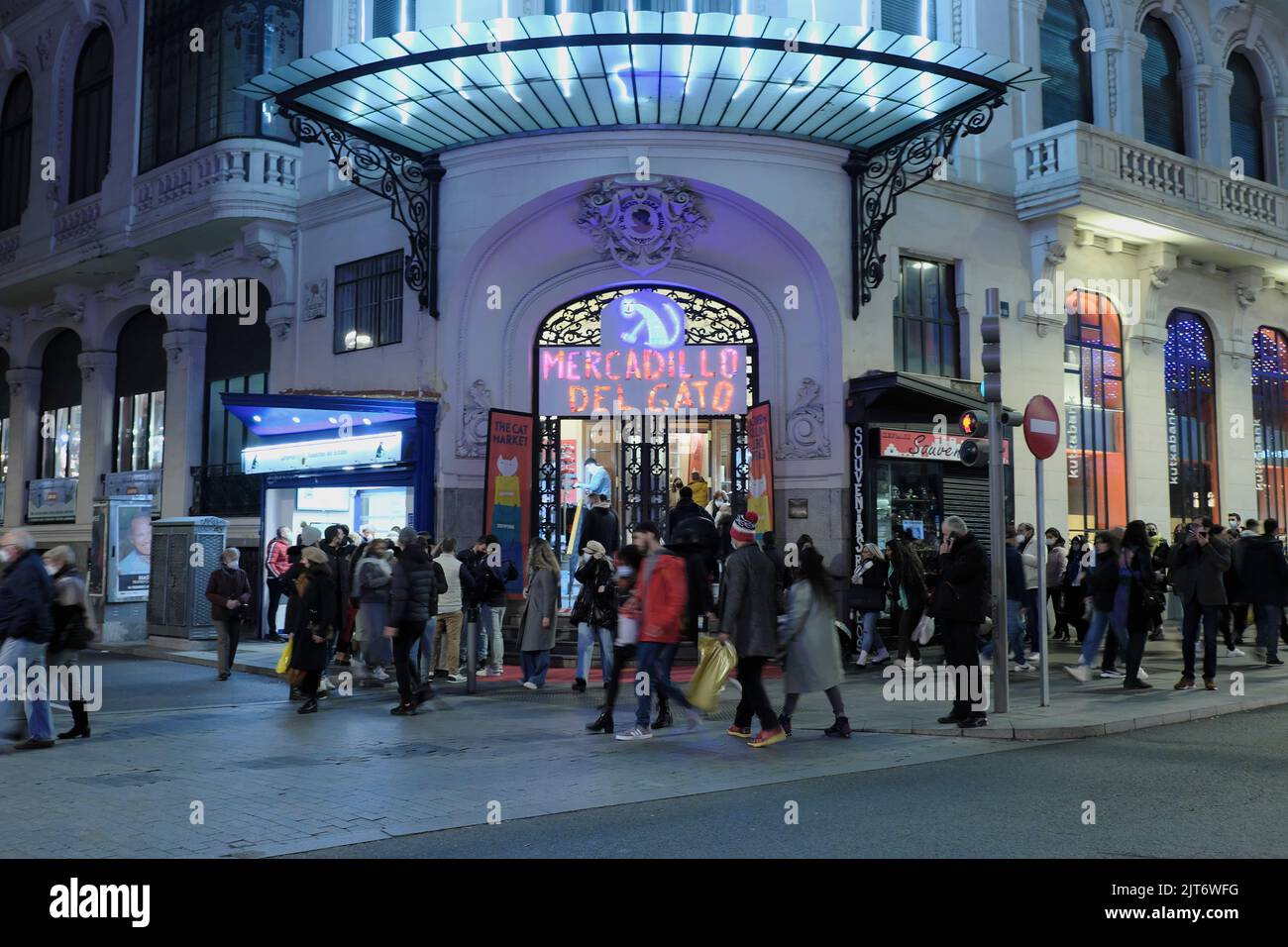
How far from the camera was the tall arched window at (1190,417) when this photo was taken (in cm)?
2067

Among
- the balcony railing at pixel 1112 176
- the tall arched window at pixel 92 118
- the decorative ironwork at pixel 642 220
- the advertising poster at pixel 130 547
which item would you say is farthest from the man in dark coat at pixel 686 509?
the tall arched window at pixel 92 118

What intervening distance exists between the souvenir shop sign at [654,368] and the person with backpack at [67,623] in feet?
27.9

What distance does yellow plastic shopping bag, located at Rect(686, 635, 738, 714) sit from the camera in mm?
9789

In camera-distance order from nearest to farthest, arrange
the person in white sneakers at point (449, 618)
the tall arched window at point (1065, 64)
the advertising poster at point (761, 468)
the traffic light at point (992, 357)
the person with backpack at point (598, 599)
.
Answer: the traffic light at point (992, 357), the person with backpack at point (598, 599), the person in white sneakers at point (449, 618), the advertising poster at point (761, 468), the tall arched window at point (1065, 64)

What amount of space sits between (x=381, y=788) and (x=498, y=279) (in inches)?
425

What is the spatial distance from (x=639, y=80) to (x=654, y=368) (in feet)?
14.0

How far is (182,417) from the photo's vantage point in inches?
845

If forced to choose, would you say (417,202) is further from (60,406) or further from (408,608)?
(60,406)

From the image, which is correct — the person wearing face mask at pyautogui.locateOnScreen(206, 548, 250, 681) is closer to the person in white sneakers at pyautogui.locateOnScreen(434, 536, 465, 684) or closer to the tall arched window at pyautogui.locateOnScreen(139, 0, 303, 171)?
the person in white sneakers at pyautogui.locateOnScreen(434, 536, 465, 684)

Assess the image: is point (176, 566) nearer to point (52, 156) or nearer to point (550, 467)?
point (550, 467)

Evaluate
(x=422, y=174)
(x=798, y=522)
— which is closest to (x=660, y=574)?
(x=798, y=522)

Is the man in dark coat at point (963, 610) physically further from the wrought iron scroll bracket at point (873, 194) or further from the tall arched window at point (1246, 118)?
the tall arched window at point (1246, 118)

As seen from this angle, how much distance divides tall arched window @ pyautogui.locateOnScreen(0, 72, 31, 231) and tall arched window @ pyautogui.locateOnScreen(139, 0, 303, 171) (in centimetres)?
591

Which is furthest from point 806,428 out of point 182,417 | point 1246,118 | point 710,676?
point 1246,118
